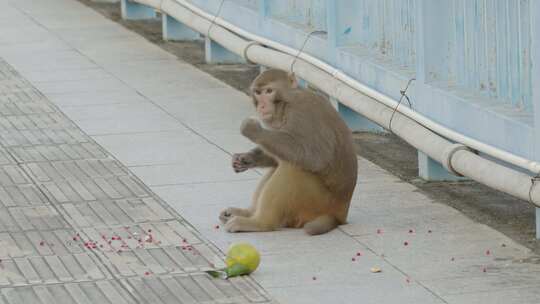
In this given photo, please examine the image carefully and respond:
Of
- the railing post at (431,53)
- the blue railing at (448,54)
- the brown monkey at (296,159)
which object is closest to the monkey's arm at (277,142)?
the brown monkey at (296,159)

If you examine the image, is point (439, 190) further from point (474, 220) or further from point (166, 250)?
point (166, 250)

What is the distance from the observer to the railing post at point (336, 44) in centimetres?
1202

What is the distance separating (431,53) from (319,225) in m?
1.97

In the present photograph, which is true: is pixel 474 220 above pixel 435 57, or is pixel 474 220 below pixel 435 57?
below

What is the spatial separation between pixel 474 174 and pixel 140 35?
9310mm

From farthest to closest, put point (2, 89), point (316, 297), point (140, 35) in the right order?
point (140, 35) < point (2, 89) < point (316, 297)

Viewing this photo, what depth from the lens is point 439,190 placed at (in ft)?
33.3

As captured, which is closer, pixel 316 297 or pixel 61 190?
pixel 316 297

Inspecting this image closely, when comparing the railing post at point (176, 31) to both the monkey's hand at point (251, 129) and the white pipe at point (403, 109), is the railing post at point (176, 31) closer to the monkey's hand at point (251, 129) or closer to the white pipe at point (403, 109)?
the white pipe at point (403, 109)

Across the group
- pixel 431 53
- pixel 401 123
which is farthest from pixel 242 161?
pixel 431 53

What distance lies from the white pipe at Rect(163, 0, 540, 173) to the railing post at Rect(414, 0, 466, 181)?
0.58 ft

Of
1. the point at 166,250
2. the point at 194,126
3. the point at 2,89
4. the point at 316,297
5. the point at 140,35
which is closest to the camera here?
the point at 316,297

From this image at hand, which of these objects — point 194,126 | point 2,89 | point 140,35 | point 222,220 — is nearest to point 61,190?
point 222,220

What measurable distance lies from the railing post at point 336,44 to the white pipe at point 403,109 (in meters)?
0.14
